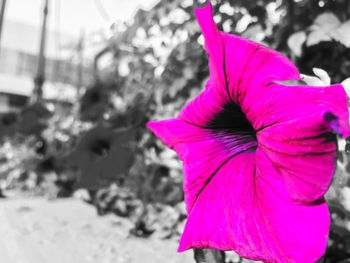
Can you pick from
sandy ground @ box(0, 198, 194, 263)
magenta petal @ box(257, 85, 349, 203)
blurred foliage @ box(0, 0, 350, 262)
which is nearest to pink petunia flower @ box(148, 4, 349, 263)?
magenta petal @ box(257, 85, 349, 203)

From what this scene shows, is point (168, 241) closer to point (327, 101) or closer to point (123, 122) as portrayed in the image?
point (123, 122)

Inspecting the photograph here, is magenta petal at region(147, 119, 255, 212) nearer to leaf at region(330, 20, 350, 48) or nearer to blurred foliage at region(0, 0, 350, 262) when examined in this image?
blurred foliage at region(0, 0, 350, 262)

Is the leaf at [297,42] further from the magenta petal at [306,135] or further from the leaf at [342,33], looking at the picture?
the magenta petal at [306,135]

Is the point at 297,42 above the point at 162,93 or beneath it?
above

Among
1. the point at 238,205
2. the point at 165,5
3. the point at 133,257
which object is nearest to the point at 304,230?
the point at 238,205

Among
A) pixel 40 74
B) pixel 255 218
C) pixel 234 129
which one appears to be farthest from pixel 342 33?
pixel 40 74

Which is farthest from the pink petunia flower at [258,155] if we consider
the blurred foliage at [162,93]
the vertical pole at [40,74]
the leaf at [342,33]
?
the vertical pole at [40,74]

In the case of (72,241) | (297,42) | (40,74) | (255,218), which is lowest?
(72,241)

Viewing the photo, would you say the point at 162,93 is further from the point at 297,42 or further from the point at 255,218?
the point at 255,218
